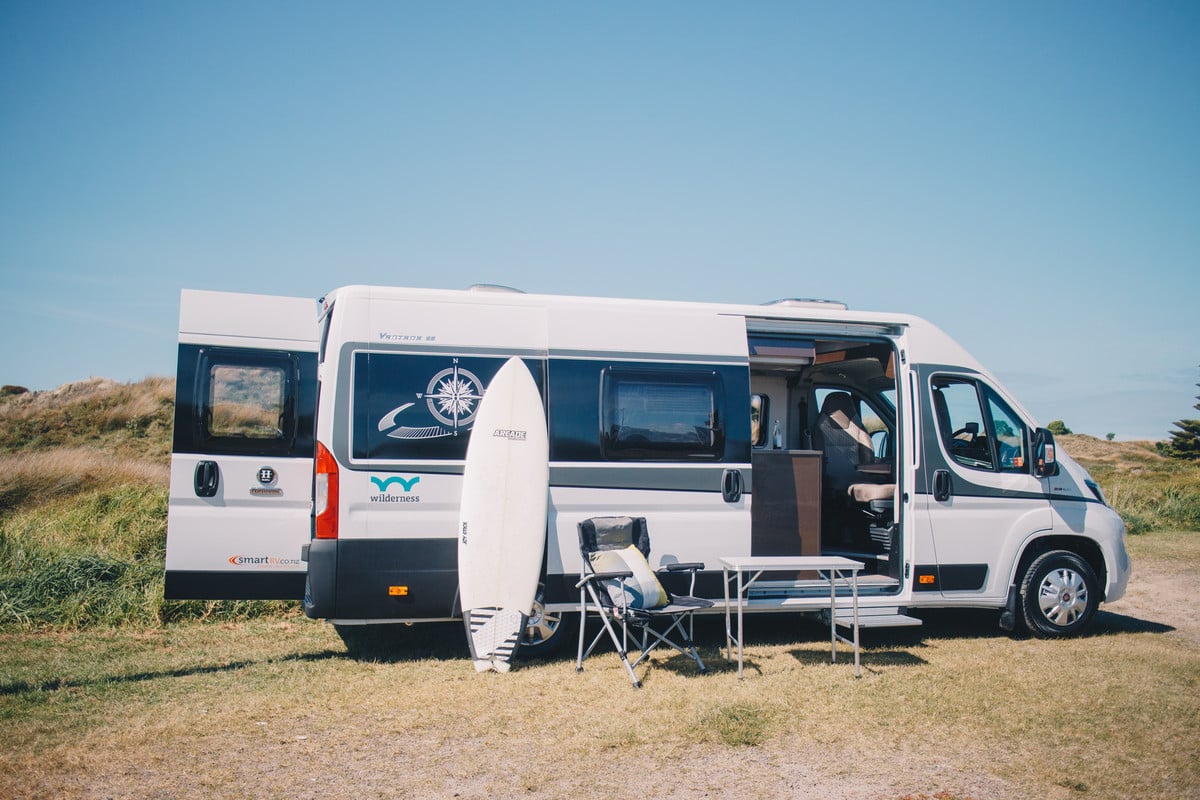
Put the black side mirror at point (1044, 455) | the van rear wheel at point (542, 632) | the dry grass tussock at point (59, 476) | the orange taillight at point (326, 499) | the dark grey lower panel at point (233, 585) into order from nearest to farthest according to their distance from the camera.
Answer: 1. the orange taillight at point (326, 499)
2. the dark grey lower panel at point (233, 585)
3. the van rear wheel at point (542, 632)
4. the black side mirror at point (1044, 455)
5. the dry grass tussock at point (59, 476)

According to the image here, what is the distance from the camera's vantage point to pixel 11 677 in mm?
5762

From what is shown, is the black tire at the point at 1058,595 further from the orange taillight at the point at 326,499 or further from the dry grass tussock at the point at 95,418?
the dry grass tussock at the point at 95,418

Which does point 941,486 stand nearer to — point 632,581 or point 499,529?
point 632,581

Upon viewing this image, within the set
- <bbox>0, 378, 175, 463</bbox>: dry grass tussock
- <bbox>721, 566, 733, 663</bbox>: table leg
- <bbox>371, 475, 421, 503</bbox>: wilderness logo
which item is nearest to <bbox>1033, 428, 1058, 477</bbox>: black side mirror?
<bbox>721, 566, 733, 663</bbox>: table leg

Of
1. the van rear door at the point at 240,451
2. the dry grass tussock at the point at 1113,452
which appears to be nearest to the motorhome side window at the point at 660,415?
the van rear door at the point at 240,451

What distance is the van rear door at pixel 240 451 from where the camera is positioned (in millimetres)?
6367

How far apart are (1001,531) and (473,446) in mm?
4384

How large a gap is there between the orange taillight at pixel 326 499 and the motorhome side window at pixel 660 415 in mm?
1919

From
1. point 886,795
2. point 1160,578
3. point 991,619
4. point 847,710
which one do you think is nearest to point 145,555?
point 847,710

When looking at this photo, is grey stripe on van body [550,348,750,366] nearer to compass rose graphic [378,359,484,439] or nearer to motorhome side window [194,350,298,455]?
compass rose graphic [378,359,484,439]

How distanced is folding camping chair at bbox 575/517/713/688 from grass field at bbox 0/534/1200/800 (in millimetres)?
366

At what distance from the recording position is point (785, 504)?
7340 mm

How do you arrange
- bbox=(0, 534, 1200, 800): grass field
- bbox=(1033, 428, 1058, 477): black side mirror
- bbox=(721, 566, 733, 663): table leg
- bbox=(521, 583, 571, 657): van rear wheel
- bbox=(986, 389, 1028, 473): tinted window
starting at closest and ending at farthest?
bbox=(0, 534, 1200, 800): grass field < bbox=(721, 566, 733, 663): table leg < bbox=(521, 583, 571, 657): van rear wheel < bbox=(1033, 428, 1058, 477): black side mirror < bbox=(986, 389, 1028, 473): tinted window

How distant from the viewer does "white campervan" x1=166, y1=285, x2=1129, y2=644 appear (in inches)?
242
